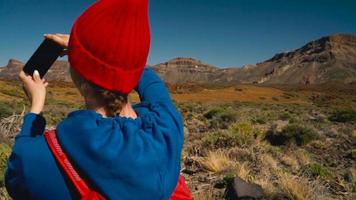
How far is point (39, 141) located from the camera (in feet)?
4.99

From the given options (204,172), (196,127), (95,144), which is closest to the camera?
(95,144)

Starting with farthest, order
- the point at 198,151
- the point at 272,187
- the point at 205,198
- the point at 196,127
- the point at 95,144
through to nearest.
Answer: the point at 196,127 → the point at 198,151 → the point at 272,187 → the point at 205,198 → the point at 95,144

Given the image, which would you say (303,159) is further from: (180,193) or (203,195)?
(180,193)

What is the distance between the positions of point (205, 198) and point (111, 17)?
4403 millimetres

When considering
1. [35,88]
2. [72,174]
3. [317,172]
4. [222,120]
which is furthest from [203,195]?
[222,120]

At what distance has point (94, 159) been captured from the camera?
148 centimetres

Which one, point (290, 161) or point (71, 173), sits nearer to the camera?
point (71, 173)

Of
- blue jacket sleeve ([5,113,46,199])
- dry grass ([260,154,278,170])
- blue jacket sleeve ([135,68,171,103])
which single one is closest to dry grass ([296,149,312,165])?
dry grass ([260,154,278,170])

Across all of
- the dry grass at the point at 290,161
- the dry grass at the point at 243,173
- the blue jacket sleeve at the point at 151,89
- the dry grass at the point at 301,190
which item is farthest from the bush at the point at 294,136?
the blue jacket sleeve at the point at 151,89

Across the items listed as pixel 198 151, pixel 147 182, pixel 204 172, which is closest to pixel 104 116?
pixel 147 182

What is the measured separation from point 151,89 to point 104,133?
0.56m

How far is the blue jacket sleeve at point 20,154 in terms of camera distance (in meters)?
1.52

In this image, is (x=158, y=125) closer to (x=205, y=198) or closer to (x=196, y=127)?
(x=205, y=198)

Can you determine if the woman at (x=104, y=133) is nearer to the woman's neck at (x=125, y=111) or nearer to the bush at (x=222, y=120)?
the woman's neck at (x=125, y=111)
